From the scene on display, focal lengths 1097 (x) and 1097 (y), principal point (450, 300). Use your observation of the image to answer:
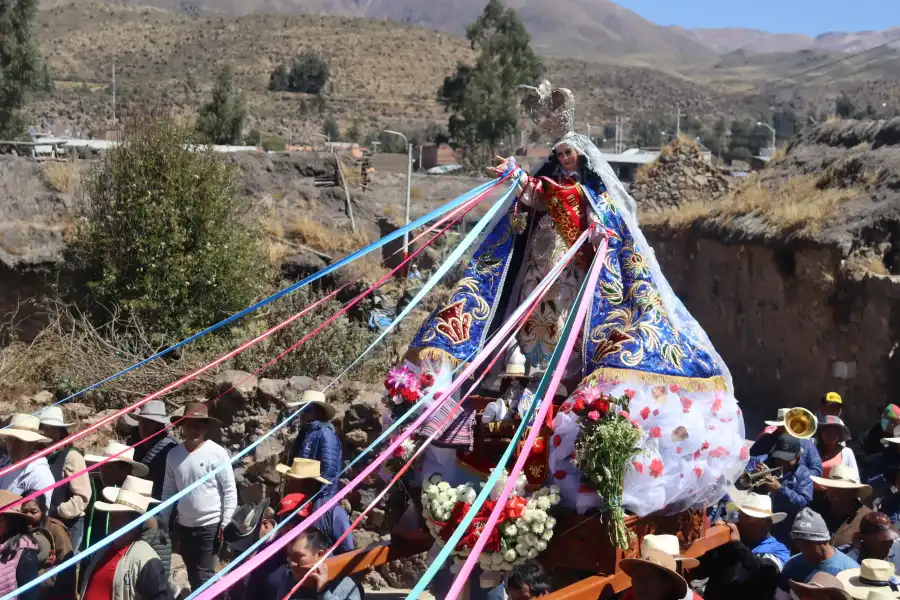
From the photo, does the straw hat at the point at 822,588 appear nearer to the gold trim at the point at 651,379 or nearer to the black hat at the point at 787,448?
the gold trim at the point at 651,379

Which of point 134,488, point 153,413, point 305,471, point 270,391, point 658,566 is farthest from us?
point 270,391

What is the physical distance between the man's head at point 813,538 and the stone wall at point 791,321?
6.81 metres

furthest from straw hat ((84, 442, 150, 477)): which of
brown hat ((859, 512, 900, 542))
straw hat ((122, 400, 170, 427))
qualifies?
brown hat ((859, 512, 900, 542))

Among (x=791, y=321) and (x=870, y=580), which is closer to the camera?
(x=870, y=580)

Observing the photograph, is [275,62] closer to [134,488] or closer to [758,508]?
[134,488]

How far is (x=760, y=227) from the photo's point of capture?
566 inches

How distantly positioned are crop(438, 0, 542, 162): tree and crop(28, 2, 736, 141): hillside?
15370mm

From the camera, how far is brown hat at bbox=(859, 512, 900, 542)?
5.65 metres

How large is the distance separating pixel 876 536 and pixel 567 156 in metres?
2.60

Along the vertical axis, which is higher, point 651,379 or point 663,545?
point 651,379

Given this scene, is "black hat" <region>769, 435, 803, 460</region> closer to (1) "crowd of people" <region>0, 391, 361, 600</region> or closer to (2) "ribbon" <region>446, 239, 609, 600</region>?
(2) "ribbon" <region>446, 239, 609, 600</region>

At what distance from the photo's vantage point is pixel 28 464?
666cm

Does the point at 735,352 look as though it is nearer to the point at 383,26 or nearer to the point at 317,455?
the point at 317,455

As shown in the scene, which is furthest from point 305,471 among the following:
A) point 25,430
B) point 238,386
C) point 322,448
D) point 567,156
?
point 238,386
